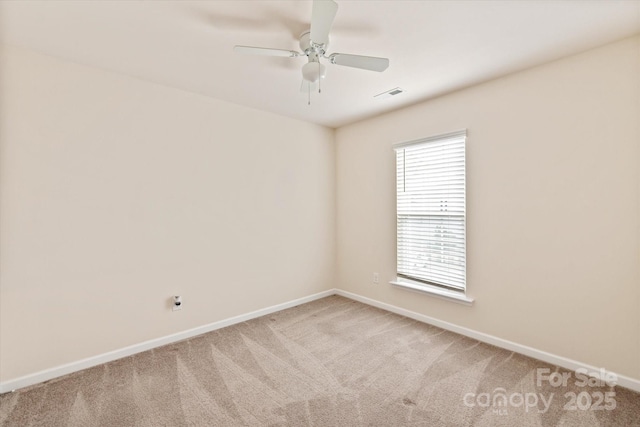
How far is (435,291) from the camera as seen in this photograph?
3143mm

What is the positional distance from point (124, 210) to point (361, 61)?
2.42 meters

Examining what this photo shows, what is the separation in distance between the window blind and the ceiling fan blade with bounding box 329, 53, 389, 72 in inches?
56.3

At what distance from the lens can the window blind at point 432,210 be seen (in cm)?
298

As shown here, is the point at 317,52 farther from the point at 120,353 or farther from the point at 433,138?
the point at 120,353

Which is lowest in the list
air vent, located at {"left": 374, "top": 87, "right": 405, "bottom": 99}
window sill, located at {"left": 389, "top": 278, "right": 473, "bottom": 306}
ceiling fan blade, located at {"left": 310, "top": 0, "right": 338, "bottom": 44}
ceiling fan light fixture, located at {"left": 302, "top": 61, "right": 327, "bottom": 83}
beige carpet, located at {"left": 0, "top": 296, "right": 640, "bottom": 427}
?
beige carpet, located at {"left": 0, "top": 296, "right": 640, "bottom": 427}

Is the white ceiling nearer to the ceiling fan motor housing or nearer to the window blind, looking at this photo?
the ceiling fan motor housing

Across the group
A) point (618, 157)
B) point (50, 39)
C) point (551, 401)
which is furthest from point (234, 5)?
point (551, 401)

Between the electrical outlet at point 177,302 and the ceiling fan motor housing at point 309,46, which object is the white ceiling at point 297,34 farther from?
the electrical outlet at point 177,302

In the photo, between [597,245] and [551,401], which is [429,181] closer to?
[597,245]

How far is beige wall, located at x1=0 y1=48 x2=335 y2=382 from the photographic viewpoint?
213 cm

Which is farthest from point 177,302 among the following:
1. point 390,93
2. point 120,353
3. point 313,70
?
point 390,93

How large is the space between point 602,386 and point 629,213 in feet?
4.29

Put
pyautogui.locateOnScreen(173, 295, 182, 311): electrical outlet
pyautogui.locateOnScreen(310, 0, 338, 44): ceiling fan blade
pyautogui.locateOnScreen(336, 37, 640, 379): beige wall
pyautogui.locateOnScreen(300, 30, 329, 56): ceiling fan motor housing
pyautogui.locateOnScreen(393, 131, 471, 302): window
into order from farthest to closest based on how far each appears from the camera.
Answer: pyautogui.locateOnScreen(393, 131, 471, 302): window < pyautogui.locateOnScreen(173, 295, 182, 311): electrical outlet < pyautogui.locateOnScreen(336, 37, 640, 379): beige wall < pyautogui.locateOnScreen(300, 30, 329, 56): ceiling fan motor housing < pyautogui.locateOnScreen(310, 0, 338, 44): ceiling fan blade

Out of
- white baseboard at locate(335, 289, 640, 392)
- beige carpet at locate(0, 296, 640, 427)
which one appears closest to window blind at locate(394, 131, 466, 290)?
white baseboard at locate(335, 289, 640, 392)
